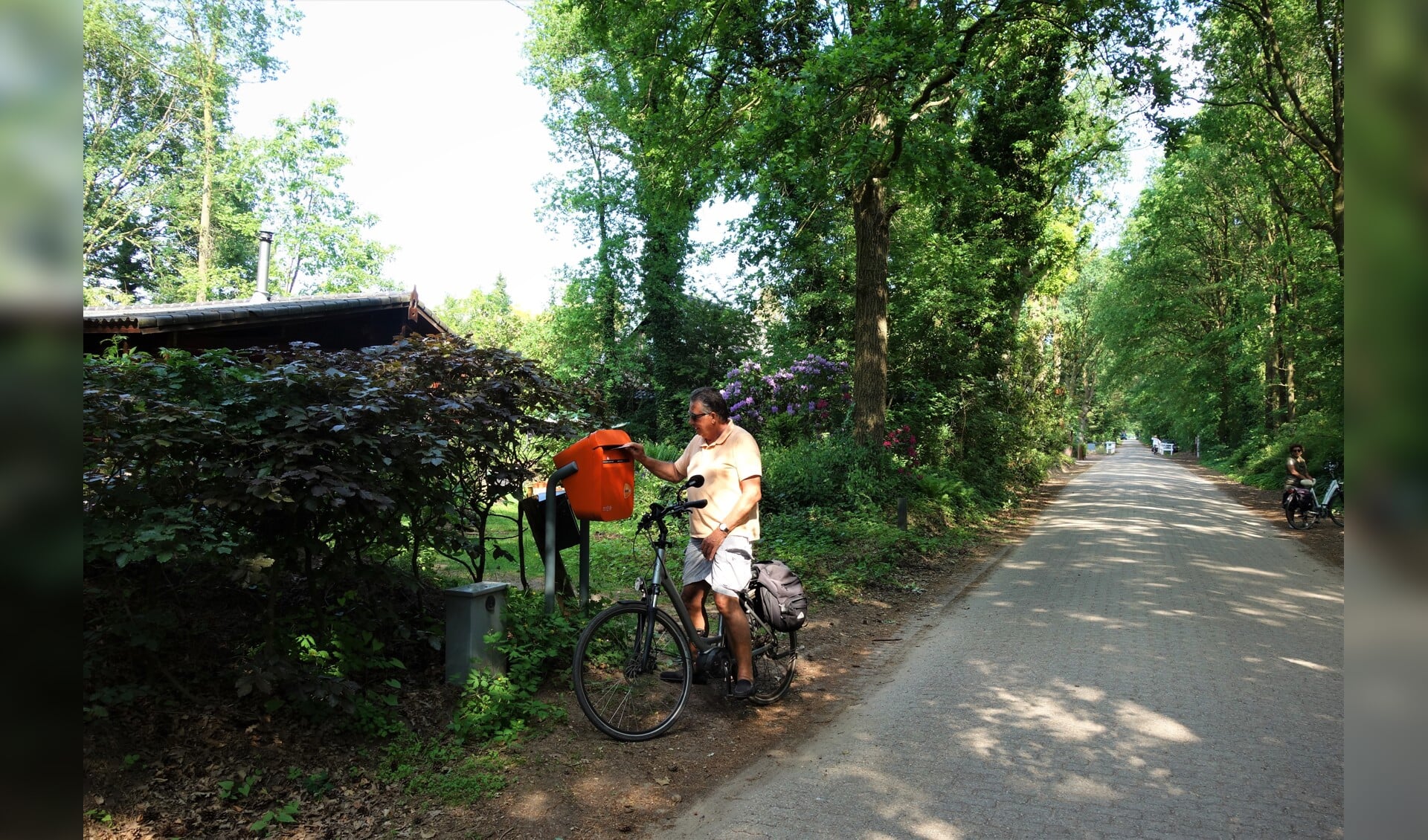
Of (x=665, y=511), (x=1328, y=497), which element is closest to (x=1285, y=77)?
(x=1328, y=497)

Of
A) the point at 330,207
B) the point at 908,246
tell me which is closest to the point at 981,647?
the point at 908,246

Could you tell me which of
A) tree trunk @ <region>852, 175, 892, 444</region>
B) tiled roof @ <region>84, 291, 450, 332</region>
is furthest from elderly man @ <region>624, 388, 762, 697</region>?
tree trunk @ <region>852, 175, 892, 444</region>

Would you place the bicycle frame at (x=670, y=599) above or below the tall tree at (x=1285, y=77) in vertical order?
below

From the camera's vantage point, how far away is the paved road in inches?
163

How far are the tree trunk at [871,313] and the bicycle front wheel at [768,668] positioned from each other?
8887mm

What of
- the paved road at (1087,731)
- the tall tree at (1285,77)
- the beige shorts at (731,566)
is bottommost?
the paved road at (1087,731)

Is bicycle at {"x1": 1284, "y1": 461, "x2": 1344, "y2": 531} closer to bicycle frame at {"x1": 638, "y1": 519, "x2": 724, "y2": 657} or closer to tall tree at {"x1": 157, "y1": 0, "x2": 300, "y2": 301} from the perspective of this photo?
bicycle frame at {"x1": 638, "y1": 519, "x2": 724, "y2": 657}

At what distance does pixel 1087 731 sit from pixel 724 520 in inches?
102

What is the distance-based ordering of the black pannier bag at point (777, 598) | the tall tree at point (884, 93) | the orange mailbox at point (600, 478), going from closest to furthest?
the orange mailbox at point (600, 478), the black pannier bag at point (777, 598), the tall tree at point (884, 93)

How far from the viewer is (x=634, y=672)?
5324mm

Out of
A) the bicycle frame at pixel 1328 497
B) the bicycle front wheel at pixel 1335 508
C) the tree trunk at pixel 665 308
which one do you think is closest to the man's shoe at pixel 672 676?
the bicycle frame at pixel 1328 497

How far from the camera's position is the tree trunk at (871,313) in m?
14.7

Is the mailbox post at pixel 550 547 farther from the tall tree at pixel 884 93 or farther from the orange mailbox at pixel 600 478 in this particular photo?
the tall tree at pixel 884 93

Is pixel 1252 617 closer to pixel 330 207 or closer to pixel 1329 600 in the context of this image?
pixel 1329 600
